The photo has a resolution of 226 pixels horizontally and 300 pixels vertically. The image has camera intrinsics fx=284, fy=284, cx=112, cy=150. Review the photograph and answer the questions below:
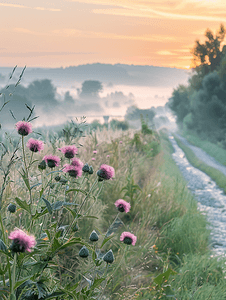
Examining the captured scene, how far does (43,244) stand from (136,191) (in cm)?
391

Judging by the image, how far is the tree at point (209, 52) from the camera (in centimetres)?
2675

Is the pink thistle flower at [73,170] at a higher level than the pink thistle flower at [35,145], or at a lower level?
lower

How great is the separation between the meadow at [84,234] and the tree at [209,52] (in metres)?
24.3

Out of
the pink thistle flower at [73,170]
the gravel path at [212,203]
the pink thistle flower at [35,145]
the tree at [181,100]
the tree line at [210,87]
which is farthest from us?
the tree at [181,100]

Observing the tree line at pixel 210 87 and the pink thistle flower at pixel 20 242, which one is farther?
the tree line at pixel 210 87

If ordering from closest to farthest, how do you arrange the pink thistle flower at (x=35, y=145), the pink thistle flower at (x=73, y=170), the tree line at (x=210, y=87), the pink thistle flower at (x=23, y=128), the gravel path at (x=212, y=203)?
1. the pink thistle flower at (x=23, y=128)
2. the pink thistle flower at (x=35, y=145)
3. the pink thistle flower at (x=73, y=170)
4. the gravel path at (x=212, y=203)
5. the tree line at (x=210, y=87)

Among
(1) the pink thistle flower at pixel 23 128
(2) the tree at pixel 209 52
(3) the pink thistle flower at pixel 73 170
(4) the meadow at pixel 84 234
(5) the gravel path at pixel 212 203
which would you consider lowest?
(5) the gravel path at pixel 212 203

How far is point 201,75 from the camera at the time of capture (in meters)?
28.3

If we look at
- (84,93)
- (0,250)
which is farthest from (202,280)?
(84,93)

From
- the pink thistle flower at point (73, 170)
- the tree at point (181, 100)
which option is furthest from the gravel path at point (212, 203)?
the tree at point (181, 100)

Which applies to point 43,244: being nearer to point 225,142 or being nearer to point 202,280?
point 202,280

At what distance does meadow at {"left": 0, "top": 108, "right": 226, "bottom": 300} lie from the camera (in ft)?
4.50

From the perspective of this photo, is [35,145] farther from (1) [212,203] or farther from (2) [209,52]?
(2) [209,52]

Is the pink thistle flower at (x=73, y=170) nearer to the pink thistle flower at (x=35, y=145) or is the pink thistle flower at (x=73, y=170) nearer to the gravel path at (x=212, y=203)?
the pink thistle flower at (x=35, y=145)
